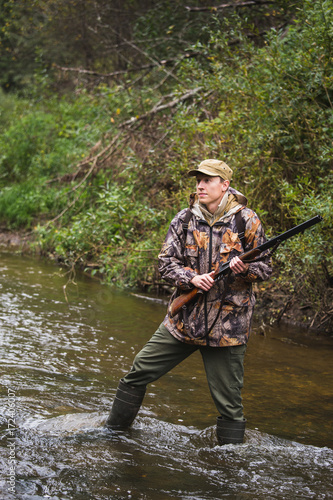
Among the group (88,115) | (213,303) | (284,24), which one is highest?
(284,24)

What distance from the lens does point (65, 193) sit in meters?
12.2

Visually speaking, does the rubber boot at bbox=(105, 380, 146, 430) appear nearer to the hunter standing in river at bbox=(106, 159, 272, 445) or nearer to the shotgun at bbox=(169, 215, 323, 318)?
the hunter standing in river at bbox=(106, 159, 272, 445)

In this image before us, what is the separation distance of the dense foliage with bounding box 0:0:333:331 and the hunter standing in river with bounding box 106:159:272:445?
2.75 metres

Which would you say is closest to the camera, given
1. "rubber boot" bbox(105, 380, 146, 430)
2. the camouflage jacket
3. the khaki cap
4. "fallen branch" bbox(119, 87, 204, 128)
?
the camouflage jacket

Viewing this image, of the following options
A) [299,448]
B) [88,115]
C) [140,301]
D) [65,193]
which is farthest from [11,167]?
[299,448]

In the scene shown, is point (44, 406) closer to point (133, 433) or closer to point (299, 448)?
point (133, 433)

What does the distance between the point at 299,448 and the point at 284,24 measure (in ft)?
29.9

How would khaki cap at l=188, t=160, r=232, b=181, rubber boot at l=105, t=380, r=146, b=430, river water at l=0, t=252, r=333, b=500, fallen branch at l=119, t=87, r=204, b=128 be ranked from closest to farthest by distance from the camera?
1. river water at l=0, t=252, r=333, b=500
2. khaki cap at l=188, t=160, r=232, b=181
3. rubber boot at l=105, t=380, r=146, b=430
4. fallen branch at l=119, t=87, r=204, b=128

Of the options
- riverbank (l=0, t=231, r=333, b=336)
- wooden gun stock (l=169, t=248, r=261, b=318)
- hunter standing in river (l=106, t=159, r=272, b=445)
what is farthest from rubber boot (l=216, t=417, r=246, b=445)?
riverbank (l=0, t=231, r=333, b=336)

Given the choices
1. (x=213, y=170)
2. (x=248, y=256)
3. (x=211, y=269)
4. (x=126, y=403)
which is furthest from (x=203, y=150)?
(x=126, y=403)

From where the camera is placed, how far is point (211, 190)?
13.2ft

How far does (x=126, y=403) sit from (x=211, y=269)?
1.19 meters

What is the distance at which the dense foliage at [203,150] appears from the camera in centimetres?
737

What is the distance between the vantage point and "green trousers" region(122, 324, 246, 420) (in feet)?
12.9
